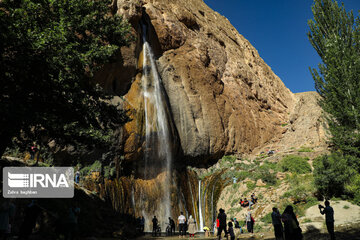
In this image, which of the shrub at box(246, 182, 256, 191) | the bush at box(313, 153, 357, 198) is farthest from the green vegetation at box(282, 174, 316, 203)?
the shrub at box(246, 182, 256, 191)

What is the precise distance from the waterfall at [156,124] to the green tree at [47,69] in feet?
48.5

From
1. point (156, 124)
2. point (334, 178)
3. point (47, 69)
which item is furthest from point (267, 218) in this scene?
point (47, 69)

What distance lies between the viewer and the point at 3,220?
800 cm

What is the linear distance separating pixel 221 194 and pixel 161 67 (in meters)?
16.0

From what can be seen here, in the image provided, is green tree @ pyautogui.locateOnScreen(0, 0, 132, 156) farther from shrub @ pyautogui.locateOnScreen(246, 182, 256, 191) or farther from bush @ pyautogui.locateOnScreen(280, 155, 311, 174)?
bush @ pyautogui.locateOnScreen(280, 155, 311, 174)

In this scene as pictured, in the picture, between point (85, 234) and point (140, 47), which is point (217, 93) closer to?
point (140, 47)

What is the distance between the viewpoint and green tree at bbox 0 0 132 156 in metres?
8.95

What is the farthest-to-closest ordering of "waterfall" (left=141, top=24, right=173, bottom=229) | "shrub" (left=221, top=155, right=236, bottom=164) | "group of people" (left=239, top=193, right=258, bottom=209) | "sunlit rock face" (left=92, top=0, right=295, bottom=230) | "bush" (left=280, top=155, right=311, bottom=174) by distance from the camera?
"shrub" (left=221, top=155, right=236, bottom=164)
"bush" (left=280, top=155, right=311, bottom=174)
"waterfall" (left=141, top=24, right=173, bottom=229)
"sunlit rock face" (left=92, top=0, right=295, bottom=230)
"group of people" (left=239, top=193, right=258, bottom=209)

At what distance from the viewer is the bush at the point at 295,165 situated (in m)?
30.0

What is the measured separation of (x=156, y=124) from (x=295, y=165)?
15.8 m

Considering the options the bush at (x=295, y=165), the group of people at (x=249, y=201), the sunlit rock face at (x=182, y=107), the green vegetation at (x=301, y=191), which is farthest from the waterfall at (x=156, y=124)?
the bush at (x=295, y=165)

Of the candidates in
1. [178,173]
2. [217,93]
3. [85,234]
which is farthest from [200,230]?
[217,93]

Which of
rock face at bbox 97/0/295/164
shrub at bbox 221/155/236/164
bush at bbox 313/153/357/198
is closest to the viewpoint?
bush at bbox 313/153/357/198

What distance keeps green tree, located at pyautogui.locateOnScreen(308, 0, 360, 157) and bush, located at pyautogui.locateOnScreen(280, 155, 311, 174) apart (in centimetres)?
495
